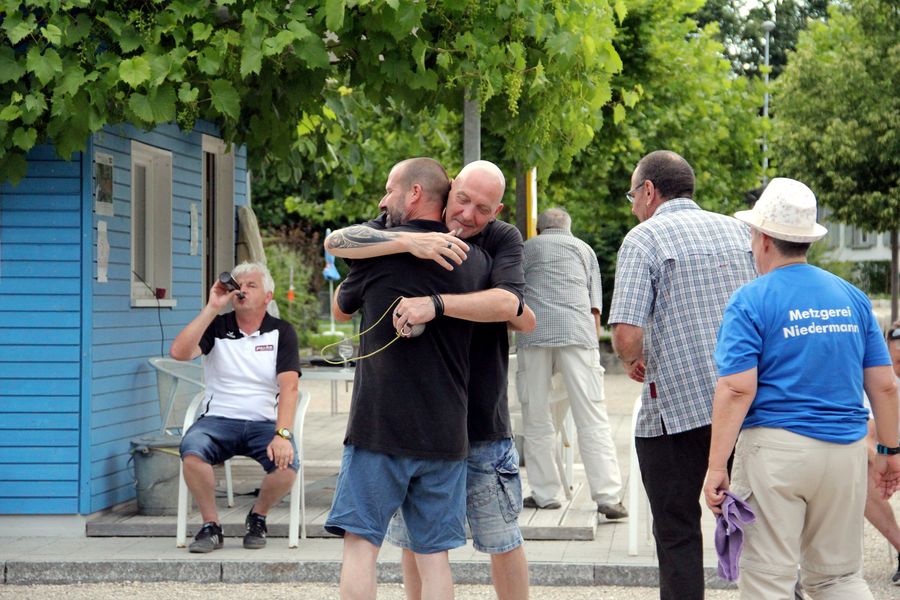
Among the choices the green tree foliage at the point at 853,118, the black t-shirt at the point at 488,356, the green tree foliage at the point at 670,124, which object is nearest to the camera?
the black t-shirt at the point at 488,356

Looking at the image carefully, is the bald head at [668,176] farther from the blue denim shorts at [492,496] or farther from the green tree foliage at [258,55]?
the green tree foliage at [258,55]

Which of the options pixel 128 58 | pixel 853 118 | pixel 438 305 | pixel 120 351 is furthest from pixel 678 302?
pixel 853 118

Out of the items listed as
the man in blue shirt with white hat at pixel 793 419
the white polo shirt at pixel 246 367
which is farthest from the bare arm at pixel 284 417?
the man in blue shirt with white hat at pixel 793 419

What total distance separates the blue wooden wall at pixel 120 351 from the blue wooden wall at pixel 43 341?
15cm

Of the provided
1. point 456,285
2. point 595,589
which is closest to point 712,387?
point 456,285

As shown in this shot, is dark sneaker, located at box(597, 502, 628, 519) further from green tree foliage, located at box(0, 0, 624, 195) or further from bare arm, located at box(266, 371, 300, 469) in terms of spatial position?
green tree foliage, located at box(0, 0, 624, 195)

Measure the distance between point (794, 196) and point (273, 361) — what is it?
4.22 m

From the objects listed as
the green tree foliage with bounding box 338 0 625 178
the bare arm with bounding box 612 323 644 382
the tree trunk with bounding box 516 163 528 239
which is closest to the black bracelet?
the bare arm with bounding box 612 323 644 382

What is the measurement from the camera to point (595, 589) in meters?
7.12

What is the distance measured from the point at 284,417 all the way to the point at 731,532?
3.93 metres

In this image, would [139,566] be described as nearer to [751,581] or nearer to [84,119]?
[84,119]

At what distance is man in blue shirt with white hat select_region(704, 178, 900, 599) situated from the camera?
4.36m

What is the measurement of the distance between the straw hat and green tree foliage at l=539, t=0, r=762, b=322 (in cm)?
1146

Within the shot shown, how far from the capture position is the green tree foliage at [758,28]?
4868 centimetres
